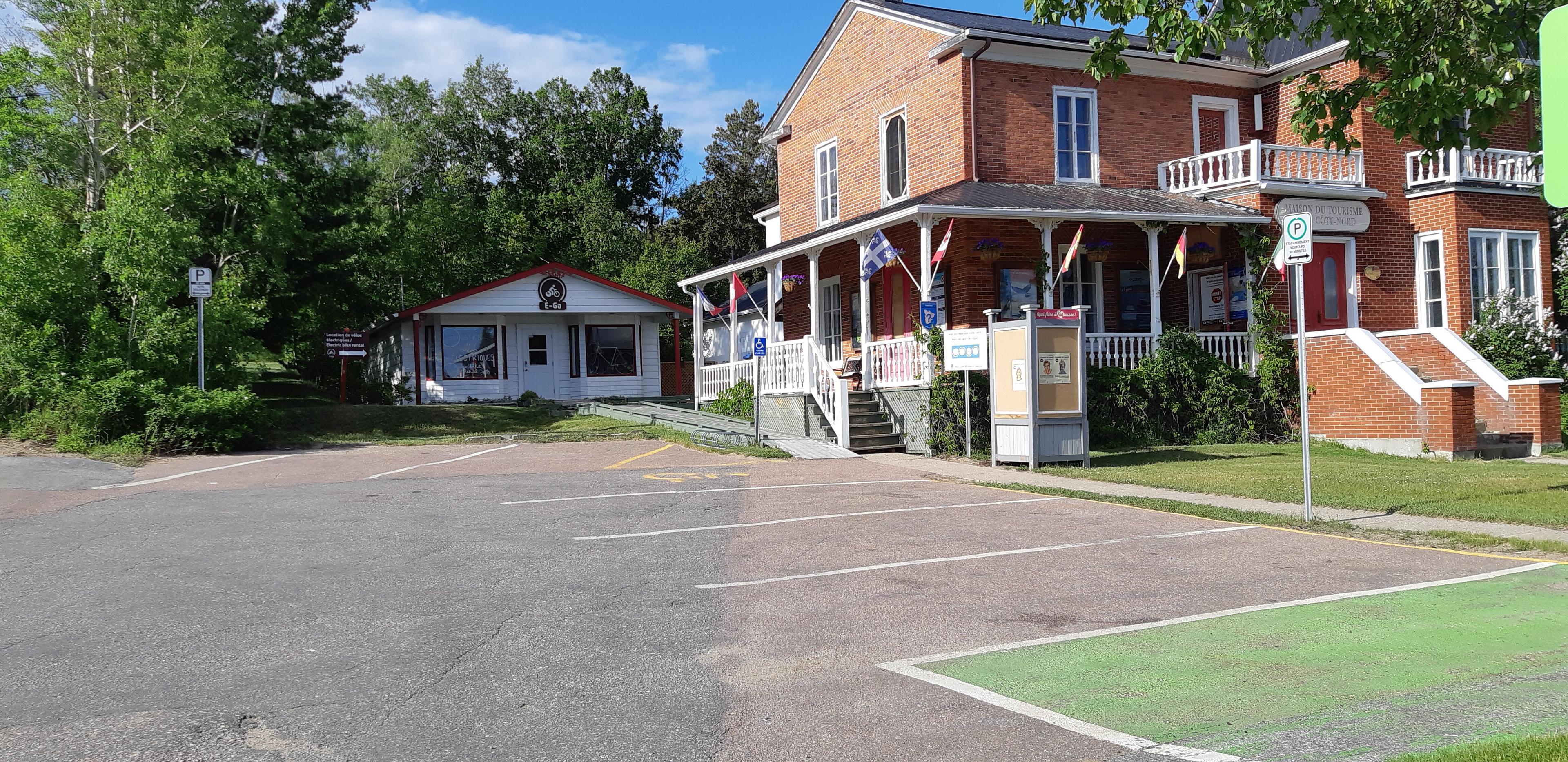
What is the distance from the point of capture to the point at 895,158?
23.6 metres

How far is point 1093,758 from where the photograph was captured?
4156mm

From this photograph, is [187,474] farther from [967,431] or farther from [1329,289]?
[1329,289]

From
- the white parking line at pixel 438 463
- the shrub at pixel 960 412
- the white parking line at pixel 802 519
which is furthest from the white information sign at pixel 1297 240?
the white parking line at pixel 438 463

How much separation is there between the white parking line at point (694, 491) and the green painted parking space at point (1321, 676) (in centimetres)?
746

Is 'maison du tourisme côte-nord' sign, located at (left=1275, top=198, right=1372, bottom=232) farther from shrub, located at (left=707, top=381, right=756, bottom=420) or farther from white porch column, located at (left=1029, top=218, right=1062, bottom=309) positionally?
shrub, located at (left=707, top=381, right=756, bottom=420)

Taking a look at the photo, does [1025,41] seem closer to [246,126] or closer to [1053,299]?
[1053,299]

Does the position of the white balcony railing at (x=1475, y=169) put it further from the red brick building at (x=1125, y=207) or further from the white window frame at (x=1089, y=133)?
the white window frame at (x=1089, y=133)

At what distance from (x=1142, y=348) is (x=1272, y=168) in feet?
16.2

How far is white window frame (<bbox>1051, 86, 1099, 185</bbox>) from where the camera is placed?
2181 centimetres

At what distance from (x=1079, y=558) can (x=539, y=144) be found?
158 ft

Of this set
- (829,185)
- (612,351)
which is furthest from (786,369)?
(612,351)

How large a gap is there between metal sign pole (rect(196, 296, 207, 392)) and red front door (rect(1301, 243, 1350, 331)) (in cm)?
2085

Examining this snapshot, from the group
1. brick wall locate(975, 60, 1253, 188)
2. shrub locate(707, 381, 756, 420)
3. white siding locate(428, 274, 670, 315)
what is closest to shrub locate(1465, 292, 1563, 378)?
brick wall locate(975, 60, 1253, 188)

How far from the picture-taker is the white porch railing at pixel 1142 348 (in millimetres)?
19469
